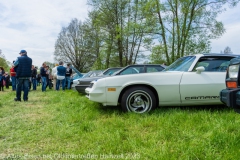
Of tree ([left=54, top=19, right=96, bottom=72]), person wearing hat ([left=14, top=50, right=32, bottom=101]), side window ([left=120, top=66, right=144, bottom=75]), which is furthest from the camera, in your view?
tree ([left=54, top=19, right=96, bottom=72])

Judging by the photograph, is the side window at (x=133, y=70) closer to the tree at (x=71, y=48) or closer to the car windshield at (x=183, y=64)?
the car windshield at (x=183, y=64)

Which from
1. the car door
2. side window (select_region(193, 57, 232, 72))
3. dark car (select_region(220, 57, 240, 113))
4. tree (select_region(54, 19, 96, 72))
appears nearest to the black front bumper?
dark car (select_region(220, 57, 240, 113))

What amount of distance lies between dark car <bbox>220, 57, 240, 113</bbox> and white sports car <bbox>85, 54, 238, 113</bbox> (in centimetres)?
140

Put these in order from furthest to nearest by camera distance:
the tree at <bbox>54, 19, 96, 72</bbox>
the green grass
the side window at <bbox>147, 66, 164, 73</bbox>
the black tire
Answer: the tree at <bbox>54, 19, 96, 72</bbox> → the side window at <bbox>147, 66, 164, 73</bbox> → the black tire → the green grass

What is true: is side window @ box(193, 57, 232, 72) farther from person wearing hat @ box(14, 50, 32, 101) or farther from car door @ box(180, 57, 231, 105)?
person wearing hat @ box(14, 50, 32, 101)

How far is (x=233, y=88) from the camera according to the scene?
8.18 feet

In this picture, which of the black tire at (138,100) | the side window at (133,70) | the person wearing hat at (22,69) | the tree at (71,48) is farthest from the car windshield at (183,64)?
the tree at (71,48)

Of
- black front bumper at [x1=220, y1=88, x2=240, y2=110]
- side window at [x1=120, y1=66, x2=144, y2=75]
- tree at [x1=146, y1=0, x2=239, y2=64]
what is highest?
tree at [x1=146, y1=0, x2=239, y2=64]

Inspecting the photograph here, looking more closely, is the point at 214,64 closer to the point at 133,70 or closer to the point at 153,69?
the point at 153,69

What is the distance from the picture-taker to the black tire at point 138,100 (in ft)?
13.3

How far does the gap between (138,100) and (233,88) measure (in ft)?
6.44

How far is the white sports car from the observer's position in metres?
4.07

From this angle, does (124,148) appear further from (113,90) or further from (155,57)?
(155,57)

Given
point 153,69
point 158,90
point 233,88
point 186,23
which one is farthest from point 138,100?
point 186,23
